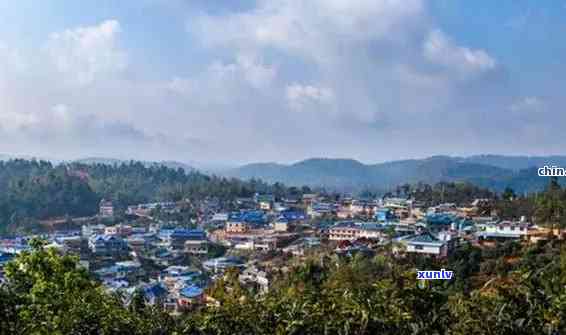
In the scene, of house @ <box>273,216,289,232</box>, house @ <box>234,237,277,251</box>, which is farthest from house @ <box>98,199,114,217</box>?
house @ <box>234,237,277,251</box>

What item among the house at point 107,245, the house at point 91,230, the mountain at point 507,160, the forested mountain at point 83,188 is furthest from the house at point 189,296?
the mountain at point 507,160

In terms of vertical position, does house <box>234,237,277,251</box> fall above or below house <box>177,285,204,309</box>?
above

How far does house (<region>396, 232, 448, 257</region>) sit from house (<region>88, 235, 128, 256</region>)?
53.9 feet

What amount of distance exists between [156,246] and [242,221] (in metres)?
5.65

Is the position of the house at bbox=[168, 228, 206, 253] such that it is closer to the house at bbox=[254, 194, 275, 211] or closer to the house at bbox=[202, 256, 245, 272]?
the house at bbox=[202, 256, 245, 272]

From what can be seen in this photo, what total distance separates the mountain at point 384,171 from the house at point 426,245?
3434 inches

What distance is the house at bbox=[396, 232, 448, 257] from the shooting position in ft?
66.8

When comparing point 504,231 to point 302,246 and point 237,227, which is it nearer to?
point 302,246

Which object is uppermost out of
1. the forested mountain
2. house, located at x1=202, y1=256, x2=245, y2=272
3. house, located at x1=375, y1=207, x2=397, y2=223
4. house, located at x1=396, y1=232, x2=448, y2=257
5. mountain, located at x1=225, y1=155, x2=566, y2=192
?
mountain, located at x1=225, y1=155, x2=566, y2=192

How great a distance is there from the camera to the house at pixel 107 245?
32.2 meters

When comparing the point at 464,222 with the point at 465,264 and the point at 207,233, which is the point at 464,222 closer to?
the point at 465,264

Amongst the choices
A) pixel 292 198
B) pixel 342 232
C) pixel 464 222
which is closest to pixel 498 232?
pixel 464 222

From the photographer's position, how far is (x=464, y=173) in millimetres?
119125

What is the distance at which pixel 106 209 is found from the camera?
4797 centimetres
